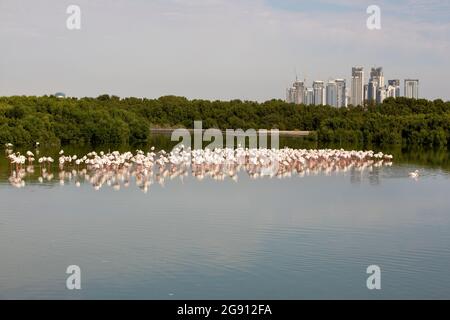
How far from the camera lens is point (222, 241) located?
11.7 m

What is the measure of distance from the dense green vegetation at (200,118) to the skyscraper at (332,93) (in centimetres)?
1964

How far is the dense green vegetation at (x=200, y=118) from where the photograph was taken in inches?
1522

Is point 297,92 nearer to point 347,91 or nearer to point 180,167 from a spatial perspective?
point 347,91

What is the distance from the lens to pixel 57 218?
13.6 meters

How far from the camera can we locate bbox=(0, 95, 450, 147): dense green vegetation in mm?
38669

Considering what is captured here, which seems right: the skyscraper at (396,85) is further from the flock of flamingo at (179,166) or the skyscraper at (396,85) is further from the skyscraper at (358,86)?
A: the flock of flamingo at (179,166)

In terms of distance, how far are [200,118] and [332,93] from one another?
28.7 meters

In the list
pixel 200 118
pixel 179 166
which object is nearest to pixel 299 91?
pixel 200 118

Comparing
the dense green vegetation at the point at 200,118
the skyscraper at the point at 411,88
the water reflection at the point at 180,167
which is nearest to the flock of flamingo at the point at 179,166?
the water reflection at the point at 180,167

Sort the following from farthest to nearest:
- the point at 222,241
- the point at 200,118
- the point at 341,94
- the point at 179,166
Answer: the point at 341,94, the point at 200,118, the point at 179,166, the point at 222,241

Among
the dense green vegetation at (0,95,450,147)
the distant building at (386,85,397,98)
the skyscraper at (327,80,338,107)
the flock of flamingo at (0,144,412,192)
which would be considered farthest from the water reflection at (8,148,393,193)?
the distant building at (386,85,397,98)
